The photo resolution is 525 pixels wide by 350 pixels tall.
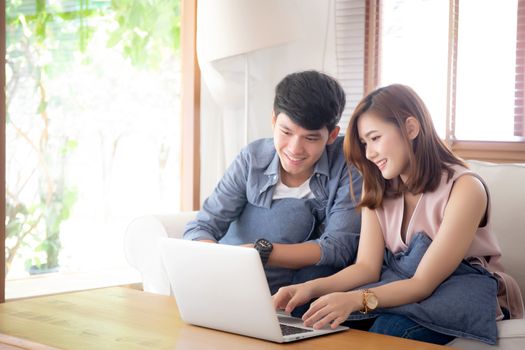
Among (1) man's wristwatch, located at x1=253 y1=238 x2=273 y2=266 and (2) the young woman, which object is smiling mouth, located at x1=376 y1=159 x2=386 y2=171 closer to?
(2) the young woman

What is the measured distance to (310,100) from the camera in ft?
6.98

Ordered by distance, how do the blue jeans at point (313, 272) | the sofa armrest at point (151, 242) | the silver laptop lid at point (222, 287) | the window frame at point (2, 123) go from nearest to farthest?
the silver laptop lid at point (222, 287)
the blue jeans at point (313, 272)
the sofa armrest at point (151, 242)
the window frame at point (2, 123)

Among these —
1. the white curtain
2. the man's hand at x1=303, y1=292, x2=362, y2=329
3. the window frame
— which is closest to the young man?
the man's hand at x1=303, y1=292, x2=362, y2=329

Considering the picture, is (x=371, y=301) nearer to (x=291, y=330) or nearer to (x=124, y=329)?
(x=291, y=330)

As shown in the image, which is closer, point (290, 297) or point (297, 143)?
point (290, 297)

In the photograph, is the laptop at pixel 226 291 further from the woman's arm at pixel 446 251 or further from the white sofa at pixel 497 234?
the white sofa at pixel 497 234

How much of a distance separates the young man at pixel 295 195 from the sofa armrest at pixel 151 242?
0.63 ft

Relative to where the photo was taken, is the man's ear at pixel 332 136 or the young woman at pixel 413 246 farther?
the man's ear at pixel 332 136

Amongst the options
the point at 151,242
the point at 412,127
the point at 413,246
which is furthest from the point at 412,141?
the point at 151,242

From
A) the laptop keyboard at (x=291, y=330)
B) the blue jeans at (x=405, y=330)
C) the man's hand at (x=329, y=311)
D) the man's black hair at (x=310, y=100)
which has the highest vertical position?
the man's black hair at (x=310, y=100)

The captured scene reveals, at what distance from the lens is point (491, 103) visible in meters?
3.52

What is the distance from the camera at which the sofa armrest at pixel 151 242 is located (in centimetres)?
253

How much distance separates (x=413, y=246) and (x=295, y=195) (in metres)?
0.44

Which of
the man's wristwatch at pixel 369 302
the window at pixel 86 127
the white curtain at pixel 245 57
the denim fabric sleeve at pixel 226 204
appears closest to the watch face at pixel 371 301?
the man's wristwatch at pixel 369 302
